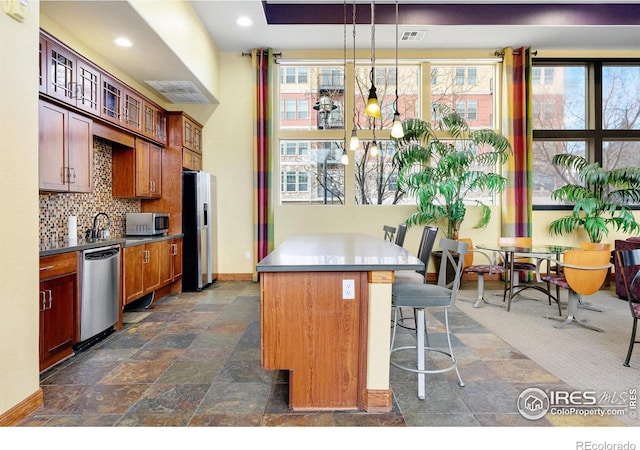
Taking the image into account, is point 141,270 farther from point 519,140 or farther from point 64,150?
point 519,140

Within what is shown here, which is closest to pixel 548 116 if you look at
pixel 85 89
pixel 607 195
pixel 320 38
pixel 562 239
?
pixel 607 195

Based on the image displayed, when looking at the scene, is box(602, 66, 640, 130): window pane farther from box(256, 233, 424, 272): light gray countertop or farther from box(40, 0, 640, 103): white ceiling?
box(256, 233, 424, 272): light gray countertop

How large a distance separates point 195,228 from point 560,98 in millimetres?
5851

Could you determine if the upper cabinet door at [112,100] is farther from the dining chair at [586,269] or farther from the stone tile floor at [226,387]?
the dining chair at [586,269]

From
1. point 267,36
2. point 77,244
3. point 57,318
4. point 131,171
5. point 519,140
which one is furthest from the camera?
point 519,140

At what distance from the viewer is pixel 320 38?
16.7ft

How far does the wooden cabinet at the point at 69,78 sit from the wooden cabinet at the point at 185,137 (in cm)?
138

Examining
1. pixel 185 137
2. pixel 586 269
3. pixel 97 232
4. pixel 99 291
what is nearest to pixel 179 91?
pixel 185 137

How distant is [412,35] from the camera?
4.96 meters

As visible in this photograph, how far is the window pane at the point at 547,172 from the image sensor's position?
560 centimetres

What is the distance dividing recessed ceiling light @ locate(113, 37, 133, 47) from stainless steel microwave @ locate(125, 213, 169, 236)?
184 cm

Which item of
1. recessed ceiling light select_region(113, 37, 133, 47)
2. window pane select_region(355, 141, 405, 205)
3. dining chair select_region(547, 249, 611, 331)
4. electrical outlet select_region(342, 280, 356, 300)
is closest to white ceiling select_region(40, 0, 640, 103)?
recessed ceiling light select_region(113, 37, 133, 47)

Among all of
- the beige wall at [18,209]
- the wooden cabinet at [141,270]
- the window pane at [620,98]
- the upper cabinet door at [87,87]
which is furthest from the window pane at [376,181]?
the beige wall at [18,209]
